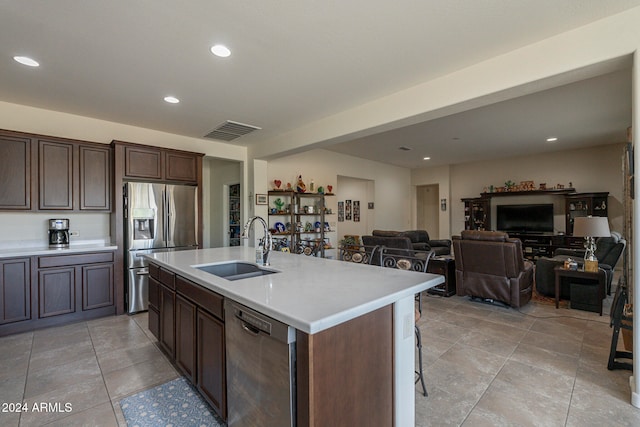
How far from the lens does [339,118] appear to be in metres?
4.00

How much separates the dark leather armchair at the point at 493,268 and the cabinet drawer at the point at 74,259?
184 inches

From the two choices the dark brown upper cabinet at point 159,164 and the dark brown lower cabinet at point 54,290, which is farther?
the dark brown upper cabinet at point 159,164

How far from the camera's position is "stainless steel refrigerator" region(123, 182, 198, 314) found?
3.90m

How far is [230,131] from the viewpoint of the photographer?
15.3ft

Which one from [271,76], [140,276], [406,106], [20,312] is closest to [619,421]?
[406,106]

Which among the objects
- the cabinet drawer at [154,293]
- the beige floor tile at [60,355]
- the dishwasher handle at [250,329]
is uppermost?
the dishwasher handle at [250,329]

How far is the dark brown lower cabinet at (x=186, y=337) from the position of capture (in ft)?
6.66

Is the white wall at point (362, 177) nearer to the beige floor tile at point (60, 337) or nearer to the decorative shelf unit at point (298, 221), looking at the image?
the decorative shelf unit at point (298, 221)

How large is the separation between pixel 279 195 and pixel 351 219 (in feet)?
10.4

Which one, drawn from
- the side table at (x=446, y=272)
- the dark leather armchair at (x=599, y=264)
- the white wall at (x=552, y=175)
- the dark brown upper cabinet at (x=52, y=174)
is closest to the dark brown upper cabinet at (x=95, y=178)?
the dark brown upper cabinet at (x=52, y=174)

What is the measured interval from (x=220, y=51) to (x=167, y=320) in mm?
2272

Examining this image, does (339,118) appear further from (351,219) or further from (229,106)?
(351,219)

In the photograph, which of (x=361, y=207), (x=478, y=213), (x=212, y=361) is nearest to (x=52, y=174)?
(x=212, y=361)

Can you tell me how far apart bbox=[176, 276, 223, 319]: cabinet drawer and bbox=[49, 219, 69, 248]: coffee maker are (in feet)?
8.86
